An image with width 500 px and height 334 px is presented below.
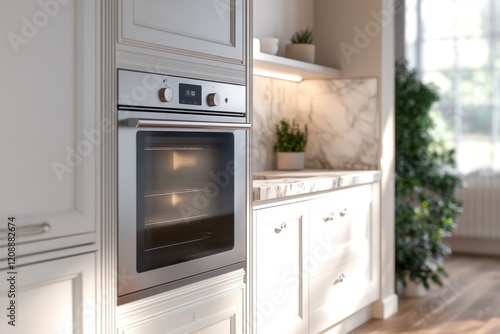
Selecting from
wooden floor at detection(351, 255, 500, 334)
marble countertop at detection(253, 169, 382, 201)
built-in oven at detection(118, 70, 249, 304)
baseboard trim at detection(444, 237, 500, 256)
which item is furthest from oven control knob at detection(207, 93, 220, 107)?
baseboard trim at detection(444, 237, 500, 256)

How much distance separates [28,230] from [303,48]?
97.5 inches

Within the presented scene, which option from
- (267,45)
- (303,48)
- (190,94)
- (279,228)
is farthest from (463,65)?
(190,94)

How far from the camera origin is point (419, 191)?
500cm

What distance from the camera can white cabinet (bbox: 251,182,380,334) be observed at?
9.78 ft

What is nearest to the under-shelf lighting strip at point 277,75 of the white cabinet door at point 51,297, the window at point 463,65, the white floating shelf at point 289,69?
the white floating shelf at point 289,69

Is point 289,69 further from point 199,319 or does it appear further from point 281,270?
point 199,319

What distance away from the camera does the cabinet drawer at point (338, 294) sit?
343 centimetres

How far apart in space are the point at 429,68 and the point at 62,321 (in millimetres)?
5244

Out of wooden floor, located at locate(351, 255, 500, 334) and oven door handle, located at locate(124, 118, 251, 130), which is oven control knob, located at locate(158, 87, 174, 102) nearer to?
oven door handle, located at locate(124, 118, 251, 130)

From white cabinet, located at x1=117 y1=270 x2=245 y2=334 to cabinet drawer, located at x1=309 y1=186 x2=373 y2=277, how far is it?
0.74 m

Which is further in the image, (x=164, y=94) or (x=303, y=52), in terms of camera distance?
(x=303, y=52)

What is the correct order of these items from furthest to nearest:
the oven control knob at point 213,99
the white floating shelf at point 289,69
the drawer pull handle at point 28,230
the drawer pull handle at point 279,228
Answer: the white floating shelf at point 289,69 < the drawer pull handle at point 279,228 < the oven control knob at point 213,99 < the drawer pull handle at point 28,230

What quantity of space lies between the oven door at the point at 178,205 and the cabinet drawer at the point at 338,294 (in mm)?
817

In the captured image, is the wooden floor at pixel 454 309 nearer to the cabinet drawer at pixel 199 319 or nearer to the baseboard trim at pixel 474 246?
the baseboard trim at pixel 474 246
